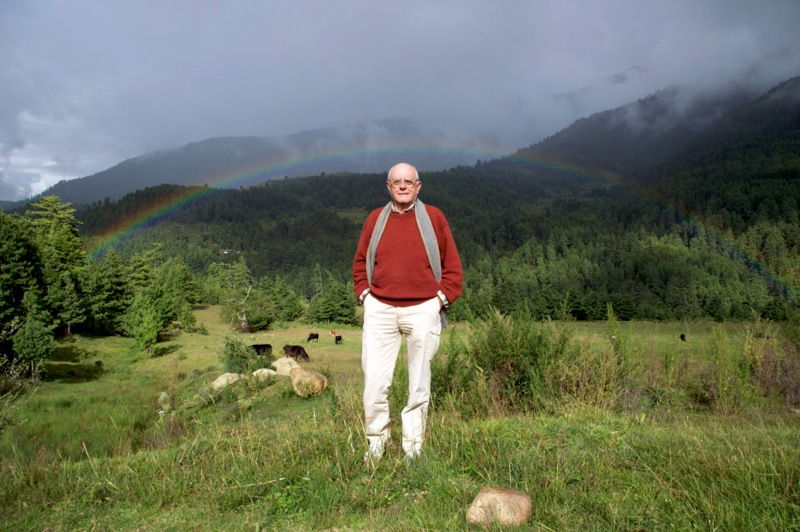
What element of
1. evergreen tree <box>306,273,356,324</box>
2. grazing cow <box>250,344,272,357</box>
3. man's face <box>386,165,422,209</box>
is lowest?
evergreen tree <box>306,273,356,324</box>

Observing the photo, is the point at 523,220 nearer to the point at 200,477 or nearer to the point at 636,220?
the point at 636,220

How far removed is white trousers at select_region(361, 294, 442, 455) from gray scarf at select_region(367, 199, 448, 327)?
0.26 m

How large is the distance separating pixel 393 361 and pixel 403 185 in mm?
1398

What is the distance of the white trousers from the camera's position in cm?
357

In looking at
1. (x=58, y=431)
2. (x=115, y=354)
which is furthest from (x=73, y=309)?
(x=58, y=431)

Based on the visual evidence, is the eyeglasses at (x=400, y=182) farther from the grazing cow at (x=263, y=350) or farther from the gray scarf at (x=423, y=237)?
the grazing cow at (x=263, y=350)

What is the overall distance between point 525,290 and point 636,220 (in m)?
84.3

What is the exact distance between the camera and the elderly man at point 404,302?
11.7ft

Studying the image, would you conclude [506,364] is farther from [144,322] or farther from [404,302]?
[144,322]

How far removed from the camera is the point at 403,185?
3.62 meters

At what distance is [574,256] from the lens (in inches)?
4833

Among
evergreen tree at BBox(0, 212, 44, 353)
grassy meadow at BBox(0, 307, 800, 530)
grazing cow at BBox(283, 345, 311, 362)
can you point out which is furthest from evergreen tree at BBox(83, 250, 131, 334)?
grassy meadow at BBox(0, 307, 800, 530)

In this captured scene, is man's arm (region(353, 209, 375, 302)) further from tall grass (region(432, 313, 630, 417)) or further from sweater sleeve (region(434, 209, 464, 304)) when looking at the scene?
tall grass (region(432, 313, 630, 417))

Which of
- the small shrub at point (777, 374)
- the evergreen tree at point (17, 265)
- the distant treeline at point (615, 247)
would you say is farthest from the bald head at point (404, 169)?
the distant treeline at point (615, 247)
